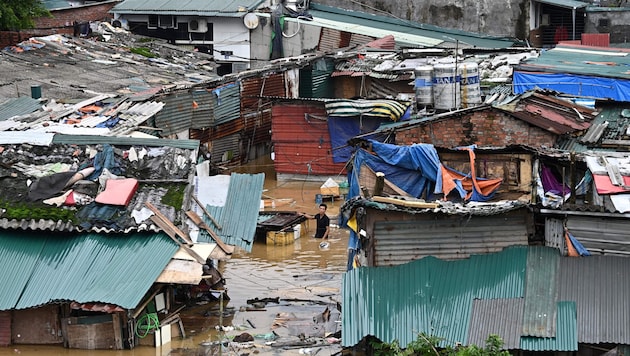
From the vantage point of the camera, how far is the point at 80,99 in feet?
81.5

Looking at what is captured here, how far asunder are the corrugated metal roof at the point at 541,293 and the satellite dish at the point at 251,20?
73.8 ft

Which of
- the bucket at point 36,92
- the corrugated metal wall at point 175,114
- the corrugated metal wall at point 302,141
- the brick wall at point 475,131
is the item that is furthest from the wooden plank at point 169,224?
the corrugated metal wall at point 302,141

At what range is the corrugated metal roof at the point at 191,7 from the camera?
3612 cm

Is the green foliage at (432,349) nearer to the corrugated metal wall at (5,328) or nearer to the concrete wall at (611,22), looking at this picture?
the corrugated metal wall at (5,328)

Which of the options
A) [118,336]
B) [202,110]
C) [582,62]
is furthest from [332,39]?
[118,336]

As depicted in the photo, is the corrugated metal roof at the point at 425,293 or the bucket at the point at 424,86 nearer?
the corrugated metal roof at the point at 425,293

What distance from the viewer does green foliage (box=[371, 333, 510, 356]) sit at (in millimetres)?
12211

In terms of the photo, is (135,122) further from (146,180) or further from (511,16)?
(511,16)

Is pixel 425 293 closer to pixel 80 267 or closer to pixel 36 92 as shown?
pixel 80 267

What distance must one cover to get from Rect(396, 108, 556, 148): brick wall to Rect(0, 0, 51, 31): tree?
18.0 m

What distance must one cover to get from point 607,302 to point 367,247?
3.26m

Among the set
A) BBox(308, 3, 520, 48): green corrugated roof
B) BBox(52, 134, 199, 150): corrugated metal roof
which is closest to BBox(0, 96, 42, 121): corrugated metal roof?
BBox(52, 134, 199, 150): corrugated metal roof

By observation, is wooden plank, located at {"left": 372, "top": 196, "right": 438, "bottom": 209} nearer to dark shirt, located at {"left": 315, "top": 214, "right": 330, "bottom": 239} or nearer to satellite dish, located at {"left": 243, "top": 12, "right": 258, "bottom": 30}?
dark shirt, located at {"left": 315, "top": 214, "right": 330, "bottom": 239}

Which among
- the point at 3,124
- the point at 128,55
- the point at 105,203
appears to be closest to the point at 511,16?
the point at 128,55
